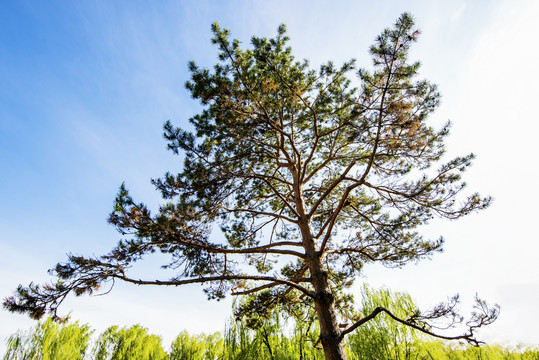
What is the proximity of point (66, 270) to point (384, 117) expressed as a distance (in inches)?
247

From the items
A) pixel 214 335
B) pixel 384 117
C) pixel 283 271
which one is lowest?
pixel 214 335

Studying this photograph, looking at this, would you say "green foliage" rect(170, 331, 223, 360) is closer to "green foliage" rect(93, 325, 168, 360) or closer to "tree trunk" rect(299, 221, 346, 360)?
"green foliage" rect(93, 325, 168, 360)

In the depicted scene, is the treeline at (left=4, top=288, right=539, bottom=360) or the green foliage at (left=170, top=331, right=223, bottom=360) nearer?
the treeline at (left=4, top=288, right=539, bottom=360)

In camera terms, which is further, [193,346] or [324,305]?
[193,346]

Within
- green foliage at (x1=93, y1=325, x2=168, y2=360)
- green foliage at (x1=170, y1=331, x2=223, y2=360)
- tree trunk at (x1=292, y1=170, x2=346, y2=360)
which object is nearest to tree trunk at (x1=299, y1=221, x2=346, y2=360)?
tree trunk at (x1=292, y1=170, x2=346, y2=360)

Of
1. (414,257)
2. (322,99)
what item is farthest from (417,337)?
(322,99)

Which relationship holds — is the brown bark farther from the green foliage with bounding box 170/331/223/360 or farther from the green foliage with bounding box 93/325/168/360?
the green foliage with bounding box 93/325/168/360

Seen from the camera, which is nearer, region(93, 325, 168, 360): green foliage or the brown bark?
the brown bark

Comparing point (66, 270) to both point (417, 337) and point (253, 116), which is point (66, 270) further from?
point (417, 337)

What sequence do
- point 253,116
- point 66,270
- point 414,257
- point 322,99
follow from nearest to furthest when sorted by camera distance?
point 66,270 < point 414,257 < point 253,116 < point 322,99

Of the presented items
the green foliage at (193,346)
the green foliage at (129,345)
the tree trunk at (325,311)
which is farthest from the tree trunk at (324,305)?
the green foliage at (129,345)

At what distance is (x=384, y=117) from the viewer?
4945mm

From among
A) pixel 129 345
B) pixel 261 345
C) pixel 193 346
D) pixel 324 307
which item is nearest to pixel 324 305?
pixel 324 307

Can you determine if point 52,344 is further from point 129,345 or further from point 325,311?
point 325,311
